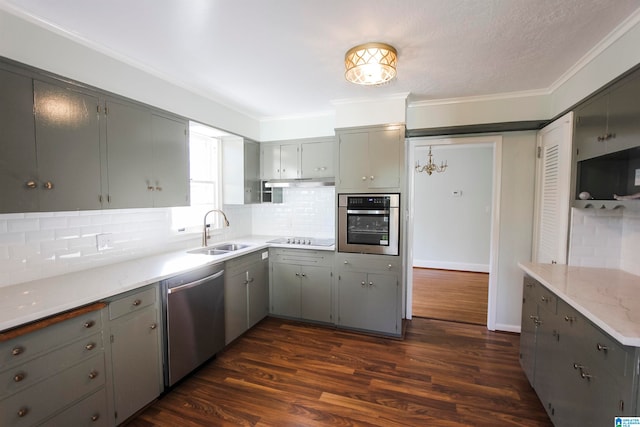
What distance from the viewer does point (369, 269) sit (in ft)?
10.5

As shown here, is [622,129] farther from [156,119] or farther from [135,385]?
[135,385]

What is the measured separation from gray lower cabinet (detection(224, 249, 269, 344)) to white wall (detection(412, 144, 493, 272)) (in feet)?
13.3

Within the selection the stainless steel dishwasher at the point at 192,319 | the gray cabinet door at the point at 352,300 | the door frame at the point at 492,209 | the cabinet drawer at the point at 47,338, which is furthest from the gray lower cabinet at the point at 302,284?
the cabinet drawer at the point at 47,338

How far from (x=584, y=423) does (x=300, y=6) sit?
2722mm

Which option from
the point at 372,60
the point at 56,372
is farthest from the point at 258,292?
the point at 372,60

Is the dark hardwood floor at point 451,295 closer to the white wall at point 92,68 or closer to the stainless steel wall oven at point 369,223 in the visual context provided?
the stainless steel wall oven at point 369,223

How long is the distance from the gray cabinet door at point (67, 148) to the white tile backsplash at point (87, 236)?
0.29m

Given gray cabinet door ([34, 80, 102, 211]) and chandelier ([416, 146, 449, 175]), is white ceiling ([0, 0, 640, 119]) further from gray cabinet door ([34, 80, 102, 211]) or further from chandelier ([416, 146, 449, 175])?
chandelier ([416, 146, 449, 175])

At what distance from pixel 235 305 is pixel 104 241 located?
133 cm

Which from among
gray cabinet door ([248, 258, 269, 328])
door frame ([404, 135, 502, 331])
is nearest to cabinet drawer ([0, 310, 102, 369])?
gray cabinet door ([248, 258, 269, 328])

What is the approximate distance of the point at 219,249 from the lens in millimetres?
3375

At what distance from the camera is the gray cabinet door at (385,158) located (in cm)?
Answer: 310

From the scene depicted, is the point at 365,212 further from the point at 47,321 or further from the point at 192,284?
the point at 47,321

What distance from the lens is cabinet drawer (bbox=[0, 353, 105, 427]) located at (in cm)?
137
